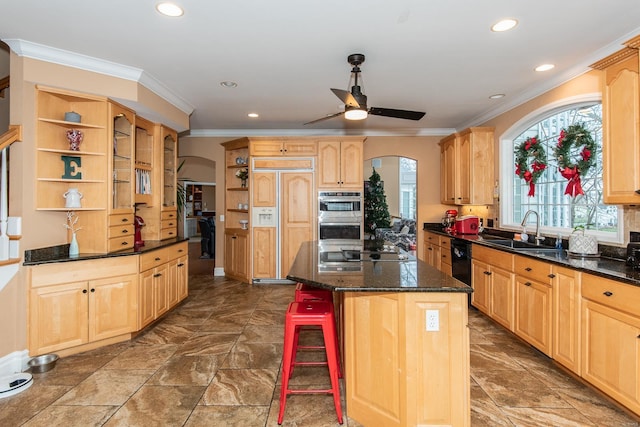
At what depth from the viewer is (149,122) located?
418 cm

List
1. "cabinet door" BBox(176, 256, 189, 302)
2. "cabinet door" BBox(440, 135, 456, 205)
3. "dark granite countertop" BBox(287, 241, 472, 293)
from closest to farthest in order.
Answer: "dark granite countertop" BBox(287, 241, 472, 293)
"cabinet door" BBox(176, 256, 189, 302)
"cabinet door" BBox(440, 135, 456, 205)

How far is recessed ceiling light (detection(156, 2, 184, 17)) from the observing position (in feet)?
7.54

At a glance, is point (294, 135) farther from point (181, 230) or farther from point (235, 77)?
point (181, 230)

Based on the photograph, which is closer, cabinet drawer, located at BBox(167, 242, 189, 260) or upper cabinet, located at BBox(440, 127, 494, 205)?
cabinet drawer, located at BBox(167, 242, 189, 260)

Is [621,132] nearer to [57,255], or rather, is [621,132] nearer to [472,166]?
[472,166]

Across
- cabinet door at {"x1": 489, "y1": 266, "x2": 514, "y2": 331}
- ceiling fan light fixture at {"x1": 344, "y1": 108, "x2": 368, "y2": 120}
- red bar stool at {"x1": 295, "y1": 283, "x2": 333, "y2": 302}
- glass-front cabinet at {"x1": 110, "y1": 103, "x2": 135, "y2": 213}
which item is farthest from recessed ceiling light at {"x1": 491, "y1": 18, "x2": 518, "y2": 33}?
glass-front cabinet at {"x1": 110, "y1": 103, "x2": 135, "y2": 213}

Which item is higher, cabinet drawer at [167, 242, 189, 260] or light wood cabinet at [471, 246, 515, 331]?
cabinet drawer at [167, 242, 189, 260]

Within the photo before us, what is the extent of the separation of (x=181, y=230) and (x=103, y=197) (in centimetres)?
701

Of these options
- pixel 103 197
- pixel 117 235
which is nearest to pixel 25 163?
pixel 103 197

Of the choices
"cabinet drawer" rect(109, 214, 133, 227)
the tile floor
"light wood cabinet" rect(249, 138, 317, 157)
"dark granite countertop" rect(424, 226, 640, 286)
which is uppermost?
"light wood cabinet" rect(249, 138, 317, 157)

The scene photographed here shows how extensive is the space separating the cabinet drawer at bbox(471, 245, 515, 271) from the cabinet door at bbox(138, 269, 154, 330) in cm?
366

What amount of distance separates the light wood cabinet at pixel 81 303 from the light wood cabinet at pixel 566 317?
377cm

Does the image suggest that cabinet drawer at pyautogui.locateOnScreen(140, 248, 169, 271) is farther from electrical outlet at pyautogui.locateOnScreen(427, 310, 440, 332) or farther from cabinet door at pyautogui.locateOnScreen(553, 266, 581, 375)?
cabinet door at pyautogui.locateOnScreen(553, 266, 581, 375)

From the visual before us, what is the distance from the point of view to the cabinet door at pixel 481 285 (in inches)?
149
